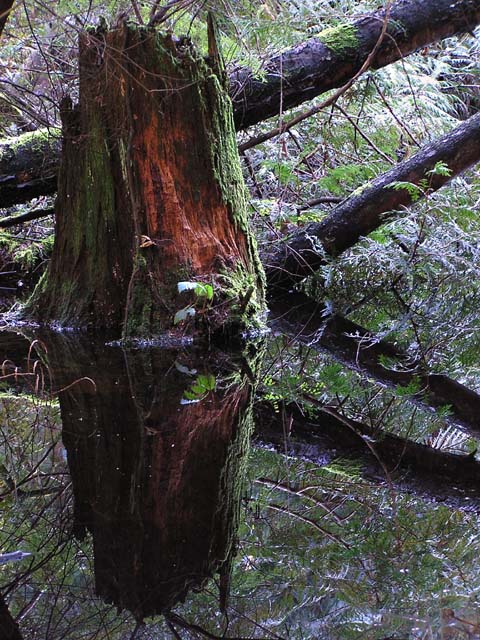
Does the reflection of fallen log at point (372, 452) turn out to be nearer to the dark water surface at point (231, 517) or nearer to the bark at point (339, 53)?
the dark water surface at point (231, 517)

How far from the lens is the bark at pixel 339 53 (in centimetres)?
503

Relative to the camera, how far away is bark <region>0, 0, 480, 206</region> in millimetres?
5012

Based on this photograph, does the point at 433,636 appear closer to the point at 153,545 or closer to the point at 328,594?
the point at 328,594

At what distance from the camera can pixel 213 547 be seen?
148 cm

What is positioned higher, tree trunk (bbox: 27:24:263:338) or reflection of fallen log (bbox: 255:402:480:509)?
tree trunk (bbox: 27:24:263:338)

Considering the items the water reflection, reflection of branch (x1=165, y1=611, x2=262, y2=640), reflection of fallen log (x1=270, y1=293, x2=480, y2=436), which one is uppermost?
reflection of fallen log (x1=270, y1=293, x2=480, y2=436)

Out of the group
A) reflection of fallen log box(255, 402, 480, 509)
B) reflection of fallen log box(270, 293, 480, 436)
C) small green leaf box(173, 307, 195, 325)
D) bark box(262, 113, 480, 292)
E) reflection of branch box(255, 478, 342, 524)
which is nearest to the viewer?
reflection of branch box(255, 478, 342, 524)

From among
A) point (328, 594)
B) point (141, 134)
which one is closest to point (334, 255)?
point (141, 134)

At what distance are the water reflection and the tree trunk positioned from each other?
3.24ft

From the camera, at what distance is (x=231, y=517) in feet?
5.27

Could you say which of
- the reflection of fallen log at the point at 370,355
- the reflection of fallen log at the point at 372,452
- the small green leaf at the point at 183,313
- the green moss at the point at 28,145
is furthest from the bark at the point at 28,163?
the reflection of fallen log at the point at 372,452

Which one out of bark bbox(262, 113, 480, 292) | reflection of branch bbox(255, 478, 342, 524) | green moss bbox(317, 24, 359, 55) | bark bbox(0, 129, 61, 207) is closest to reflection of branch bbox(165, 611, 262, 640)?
reflection of branch bbox(255, 478, 342, 524)

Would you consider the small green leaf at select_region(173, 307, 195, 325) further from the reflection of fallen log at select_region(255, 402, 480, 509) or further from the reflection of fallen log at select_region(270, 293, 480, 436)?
the reflection of fallen log at select_region(255, 402, 480, 509)

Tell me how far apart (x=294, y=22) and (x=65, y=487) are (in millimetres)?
4043
